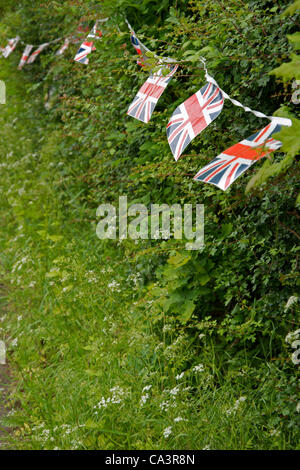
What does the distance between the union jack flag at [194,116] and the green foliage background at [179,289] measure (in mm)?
192

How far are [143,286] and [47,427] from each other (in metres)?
1.32

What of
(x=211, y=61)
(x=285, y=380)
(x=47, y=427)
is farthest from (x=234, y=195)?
(x=47, y=427)

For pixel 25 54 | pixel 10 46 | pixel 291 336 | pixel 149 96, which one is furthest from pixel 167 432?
pixel 10 46

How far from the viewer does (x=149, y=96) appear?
3926mm

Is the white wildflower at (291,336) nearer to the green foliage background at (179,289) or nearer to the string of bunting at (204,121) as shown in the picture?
the green foliage background at (179,289)

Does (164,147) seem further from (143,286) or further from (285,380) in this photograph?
(285,380)

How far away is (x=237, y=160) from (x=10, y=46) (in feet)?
22.7

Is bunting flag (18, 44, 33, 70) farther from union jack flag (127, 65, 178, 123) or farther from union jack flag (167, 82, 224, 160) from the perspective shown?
union jack flag (167, 82, 224, 160)

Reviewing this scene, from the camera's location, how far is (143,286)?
4402 millimetres

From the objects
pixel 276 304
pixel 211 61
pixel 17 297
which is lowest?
pixel 17 297

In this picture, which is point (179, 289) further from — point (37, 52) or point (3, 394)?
point (37, 52)

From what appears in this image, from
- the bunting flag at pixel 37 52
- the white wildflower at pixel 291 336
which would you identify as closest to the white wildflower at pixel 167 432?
the white wildflower at pixel 291 336

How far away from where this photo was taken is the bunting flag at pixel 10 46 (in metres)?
8.56

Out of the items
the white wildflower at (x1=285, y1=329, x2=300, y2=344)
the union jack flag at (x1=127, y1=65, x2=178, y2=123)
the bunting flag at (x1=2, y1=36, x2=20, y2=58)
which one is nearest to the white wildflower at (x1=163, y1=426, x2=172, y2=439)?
the white wildflower at (x1=285, y1=329, x2=300, y2=344)
